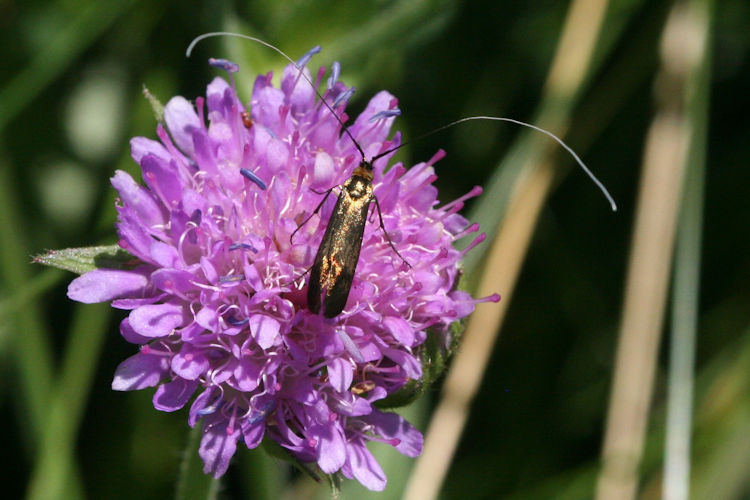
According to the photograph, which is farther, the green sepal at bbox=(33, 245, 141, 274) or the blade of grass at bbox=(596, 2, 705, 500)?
the blade of grass at bbox=(596, 2, 705, 500)

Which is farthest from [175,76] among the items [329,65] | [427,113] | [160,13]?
[427,113]

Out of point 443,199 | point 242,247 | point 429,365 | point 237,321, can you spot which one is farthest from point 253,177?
point 443,199

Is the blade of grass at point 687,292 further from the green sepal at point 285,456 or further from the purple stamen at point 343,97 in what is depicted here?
the purple stamen at point 343,97

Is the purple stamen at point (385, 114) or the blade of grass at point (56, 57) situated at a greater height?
the blade of grass at point (56, 57)

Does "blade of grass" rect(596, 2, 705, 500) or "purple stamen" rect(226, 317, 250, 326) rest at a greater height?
"purple stamen" rect(226, 317, 250, 326)

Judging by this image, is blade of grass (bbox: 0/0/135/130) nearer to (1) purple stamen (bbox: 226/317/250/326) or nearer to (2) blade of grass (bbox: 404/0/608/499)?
(1) purple stamen (bbox: 226/317/250/326)

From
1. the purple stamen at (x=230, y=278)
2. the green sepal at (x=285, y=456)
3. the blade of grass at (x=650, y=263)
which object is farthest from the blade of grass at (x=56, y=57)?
the blade of grass at (x=650, y=263)

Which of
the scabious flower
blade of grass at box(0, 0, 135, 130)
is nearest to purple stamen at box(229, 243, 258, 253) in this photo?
the scabious flower
